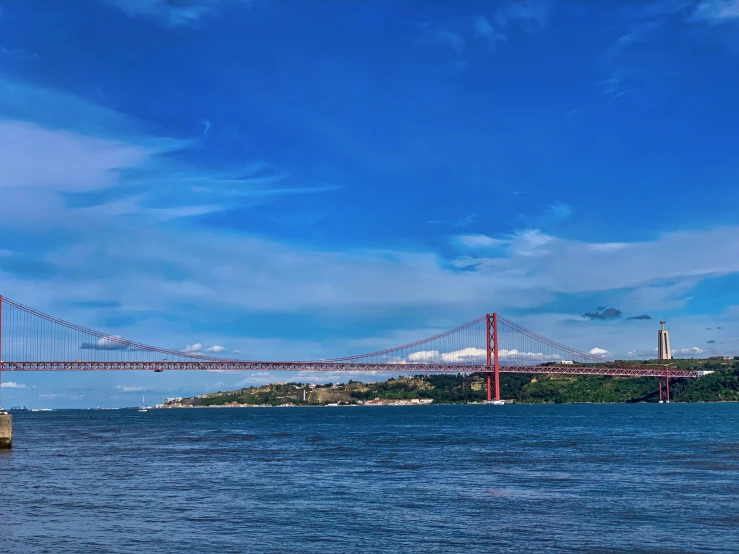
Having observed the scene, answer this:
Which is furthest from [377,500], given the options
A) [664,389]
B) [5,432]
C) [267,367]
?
[664,389]

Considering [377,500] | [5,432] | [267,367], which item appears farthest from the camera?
[267,367]

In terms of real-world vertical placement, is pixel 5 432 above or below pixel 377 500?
above

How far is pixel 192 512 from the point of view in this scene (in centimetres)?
2130

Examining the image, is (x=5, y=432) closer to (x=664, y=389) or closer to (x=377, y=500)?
(x=377, y=500)

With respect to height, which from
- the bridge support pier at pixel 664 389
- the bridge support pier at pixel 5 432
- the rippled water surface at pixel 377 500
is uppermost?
the bridge support pier at pixel 664 389

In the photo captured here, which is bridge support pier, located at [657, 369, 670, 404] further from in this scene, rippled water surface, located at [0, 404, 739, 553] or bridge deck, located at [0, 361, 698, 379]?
rippled water surface, located at [0, 404, 739, 553]

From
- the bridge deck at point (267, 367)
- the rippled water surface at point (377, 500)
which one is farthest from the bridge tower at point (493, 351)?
the rippled water surface at point (377, 500)

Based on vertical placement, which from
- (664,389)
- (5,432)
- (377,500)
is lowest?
(377,500)

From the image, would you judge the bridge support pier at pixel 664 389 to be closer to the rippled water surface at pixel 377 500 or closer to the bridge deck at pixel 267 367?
the bridge deck at pixel 267 367

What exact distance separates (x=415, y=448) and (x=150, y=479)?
18.4m

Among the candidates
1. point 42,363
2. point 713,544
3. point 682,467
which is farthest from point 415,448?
point 42,363

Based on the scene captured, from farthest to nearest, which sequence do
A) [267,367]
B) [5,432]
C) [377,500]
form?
[267,367] < [5,432] < [377,500]

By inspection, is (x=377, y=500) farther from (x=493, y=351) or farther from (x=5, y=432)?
(x=493, y=351)

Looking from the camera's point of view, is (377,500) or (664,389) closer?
(377,500)
